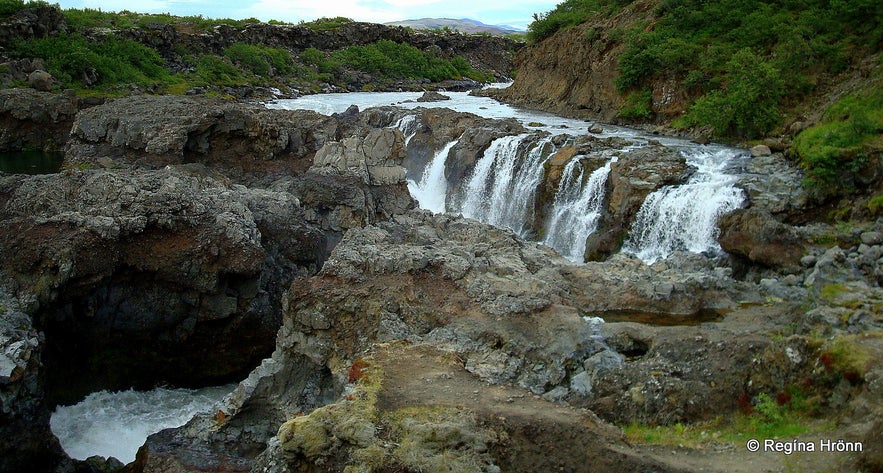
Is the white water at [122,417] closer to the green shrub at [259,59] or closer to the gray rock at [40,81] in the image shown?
the gray rock at [40,81]

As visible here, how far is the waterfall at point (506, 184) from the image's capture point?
101ft

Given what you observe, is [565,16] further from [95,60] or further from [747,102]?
[95,60]

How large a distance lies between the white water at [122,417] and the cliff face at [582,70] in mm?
32068

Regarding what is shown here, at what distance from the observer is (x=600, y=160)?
29172mm

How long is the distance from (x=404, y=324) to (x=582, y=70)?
40625mm

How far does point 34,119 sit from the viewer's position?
4853 cm

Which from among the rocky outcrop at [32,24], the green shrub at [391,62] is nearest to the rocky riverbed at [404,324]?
the rocky outcrop at [32,24]

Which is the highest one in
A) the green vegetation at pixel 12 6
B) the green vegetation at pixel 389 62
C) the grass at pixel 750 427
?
the green vegetation at pixel 12 6

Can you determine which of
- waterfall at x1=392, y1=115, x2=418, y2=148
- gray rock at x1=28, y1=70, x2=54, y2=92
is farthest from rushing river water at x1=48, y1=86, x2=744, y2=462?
gray rock at x1=28, y1=70, x2=54, y2=92

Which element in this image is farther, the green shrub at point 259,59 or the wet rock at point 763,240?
the green shrub at point 259,59

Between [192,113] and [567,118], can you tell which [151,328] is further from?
[567,118]

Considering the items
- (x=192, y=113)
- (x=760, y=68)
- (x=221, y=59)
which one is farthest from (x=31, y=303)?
(x=221, y=59)

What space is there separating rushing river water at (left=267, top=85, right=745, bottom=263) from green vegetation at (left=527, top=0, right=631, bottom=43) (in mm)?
19860

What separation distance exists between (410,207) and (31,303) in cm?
1587
